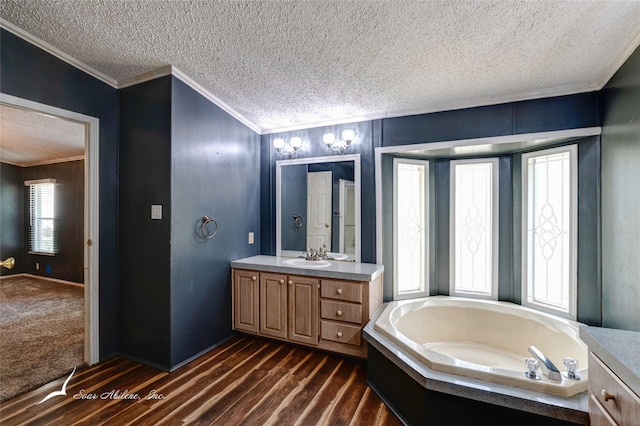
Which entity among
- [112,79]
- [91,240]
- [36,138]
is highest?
[112,79]

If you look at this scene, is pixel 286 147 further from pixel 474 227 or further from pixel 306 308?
→ pixel 474 227

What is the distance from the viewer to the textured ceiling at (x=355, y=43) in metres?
1.47

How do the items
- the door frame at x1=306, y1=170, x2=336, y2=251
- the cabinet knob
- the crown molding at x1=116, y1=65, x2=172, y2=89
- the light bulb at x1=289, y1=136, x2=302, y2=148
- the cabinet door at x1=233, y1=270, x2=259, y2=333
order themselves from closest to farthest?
1. the cabinet knob
2. the crown molding at x1=116, y1=65, x2=172, y2=89
3. the cabinet door at x1=233, y1=270, x2=259, y2=333
4. the door frame at x1=306, y1=170, x2=336, y2=251
5. the light bulb at x1=289, y1=136, x2=302, y2=148

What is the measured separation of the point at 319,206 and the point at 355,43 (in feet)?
5.47

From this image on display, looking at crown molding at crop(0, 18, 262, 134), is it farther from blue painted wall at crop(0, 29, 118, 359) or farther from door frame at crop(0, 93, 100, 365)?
door frame at crop(0, 93, 100, 365)

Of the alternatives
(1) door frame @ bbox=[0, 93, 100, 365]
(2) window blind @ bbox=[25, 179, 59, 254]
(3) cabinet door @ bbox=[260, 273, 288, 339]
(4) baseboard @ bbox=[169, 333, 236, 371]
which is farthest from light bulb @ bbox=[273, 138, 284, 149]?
(2) window blind @ bbox=[25, 179, 59, 254]

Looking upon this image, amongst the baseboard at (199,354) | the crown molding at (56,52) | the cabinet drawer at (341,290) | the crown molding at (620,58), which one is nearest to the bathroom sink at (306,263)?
the cabinet drawer at (341,290)

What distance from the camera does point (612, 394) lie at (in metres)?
0.99

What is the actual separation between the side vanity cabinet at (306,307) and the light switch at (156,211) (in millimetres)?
926

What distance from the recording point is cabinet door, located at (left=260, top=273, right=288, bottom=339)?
8.49 feet

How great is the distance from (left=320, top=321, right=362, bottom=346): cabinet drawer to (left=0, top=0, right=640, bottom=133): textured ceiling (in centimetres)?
205

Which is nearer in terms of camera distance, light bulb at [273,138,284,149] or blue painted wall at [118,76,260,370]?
blue painted wall at [118,76,260,370]

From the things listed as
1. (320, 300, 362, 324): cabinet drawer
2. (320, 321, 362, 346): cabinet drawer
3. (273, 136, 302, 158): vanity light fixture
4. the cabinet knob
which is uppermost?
(273, 136, 302, 158): vanity light fixture

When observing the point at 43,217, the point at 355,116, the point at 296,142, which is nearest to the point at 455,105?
the point at 355,116
